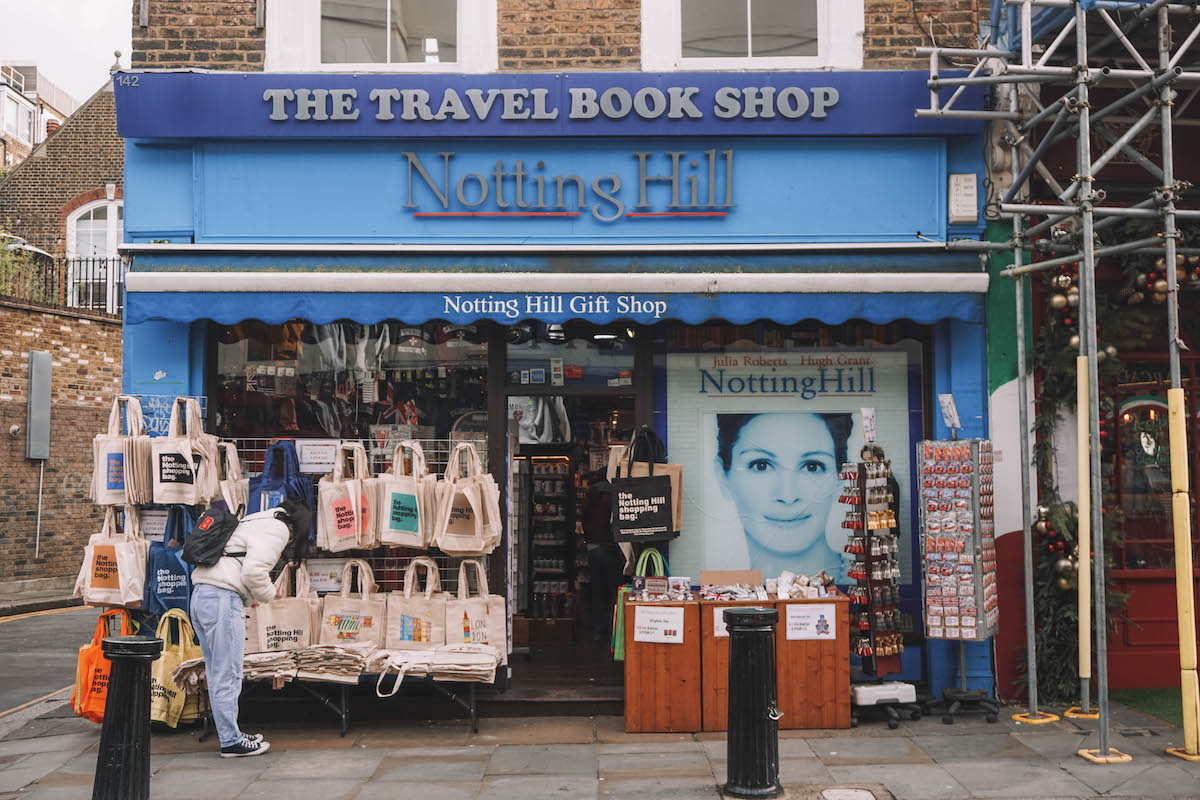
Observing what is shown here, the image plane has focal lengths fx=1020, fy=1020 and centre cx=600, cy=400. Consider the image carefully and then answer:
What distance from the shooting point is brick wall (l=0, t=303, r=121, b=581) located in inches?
656

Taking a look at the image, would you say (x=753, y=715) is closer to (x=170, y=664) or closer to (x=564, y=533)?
(x=170, y=664)

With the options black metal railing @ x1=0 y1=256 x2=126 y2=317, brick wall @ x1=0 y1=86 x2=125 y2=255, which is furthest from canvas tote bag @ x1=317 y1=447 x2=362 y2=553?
brick wall @ x1=0 y1=86 x2=125 y2=255

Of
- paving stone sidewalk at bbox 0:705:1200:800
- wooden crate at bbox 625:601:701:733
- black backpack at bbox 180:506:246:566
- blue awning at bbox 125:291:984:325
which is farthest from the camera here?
blue awning at bbox 125:291:984:325

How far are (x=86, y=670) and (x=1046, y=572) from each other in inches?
299

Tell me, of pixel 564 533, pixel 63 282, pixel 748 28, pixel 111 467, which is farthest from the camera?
pixel 63 282

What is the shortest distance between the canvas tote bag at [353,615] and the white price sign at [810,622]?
3193 mm

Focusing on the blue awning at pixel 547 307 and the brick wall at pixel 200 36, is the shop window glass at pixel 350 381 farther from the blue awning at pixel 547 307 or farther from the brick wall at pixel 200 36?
the brick wall at pixel 200 36

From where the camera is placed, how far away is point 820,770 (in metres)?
6.68

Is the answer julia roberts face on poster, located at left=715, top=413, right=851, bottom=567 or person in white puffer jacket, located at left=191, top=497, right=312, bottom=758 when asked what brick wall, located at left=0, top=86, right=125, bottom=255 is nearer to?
person in white puffer jacket, located at left=191, top=497, right=312, bottom=758

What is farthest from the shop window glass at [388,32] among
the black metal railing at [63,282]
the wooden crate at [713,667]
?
the black metal railing at [63,282]

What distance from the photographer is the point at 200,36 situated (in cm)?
888

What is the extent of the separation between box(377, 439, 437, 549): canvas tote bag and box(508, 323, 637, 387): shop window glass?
1.29 metres

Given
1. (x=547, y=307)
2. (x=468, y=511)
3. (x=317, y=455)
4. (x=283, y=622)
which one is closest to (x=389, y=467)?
(x=317, y=455)

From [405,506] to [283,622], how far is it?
4.29 feet
